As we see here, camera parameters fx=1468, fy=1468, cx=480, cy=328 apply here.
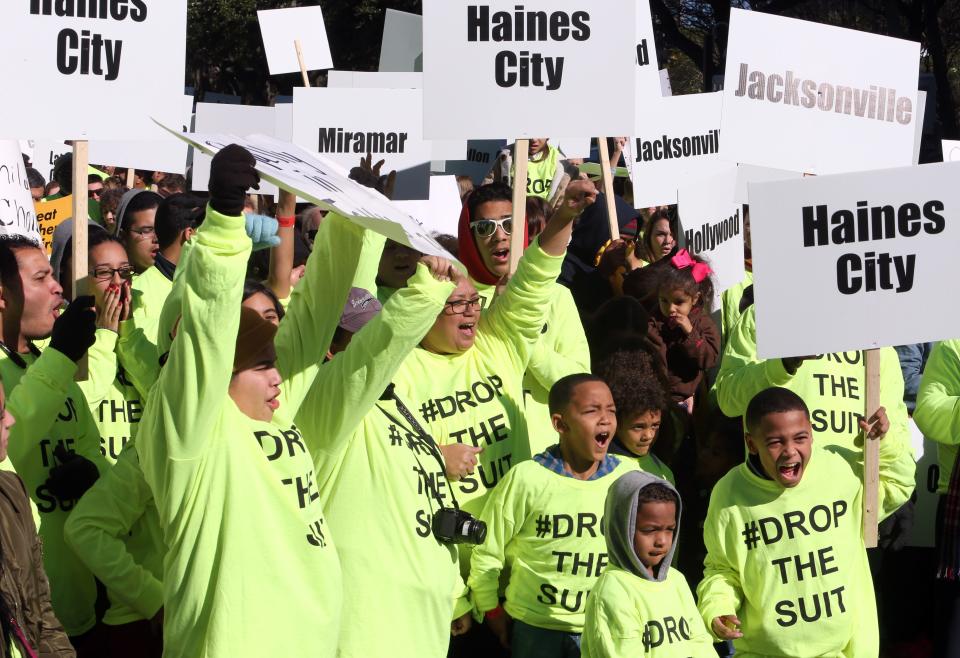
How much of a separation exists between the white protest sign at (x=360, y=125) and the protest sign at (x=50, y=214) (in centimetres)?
140

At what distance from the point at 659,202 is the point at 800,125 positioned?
126cm

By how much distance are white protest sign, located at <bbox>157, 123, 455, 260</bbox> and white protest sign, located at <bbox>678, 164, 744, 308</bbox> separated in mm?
3614

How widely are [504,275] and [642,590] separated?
5.50 ft

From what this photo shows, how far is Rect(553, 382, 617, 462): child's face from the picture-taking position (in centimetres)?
521

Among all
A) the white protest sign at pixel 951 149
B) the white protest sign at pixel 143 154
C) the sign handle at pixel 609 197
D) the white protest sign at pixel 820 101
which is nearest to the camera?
the white protest sign at pixel 820 101

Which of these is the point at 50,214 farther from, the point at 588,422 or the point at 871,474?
the point at 871,474

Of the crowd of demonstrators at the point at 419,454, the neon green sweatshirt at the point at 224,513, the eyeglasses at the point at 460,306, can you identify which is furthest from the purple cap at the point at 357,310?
the neon green sweatshirt at the point at 224,513

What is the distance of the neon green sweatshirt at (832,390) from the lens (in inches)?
228

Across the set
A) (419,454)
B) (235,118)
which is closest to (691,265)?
(419,454)

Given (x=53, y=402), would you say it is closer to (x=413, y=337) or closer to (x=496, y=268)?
(x=413, y=337)

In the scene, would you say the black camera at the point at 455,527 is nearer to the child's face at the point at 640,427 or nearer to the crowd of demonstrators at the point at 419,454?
the crowd of demonstrators at the point at 419,454

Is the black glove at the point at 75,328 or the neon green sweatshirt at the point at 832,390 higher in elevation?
the black glove at the point at 75,328

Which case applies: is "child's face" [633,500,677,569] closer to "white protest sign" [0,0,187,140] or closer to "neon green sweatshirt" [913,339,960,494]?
"neon green sweatshirt" [913,339,960,494]

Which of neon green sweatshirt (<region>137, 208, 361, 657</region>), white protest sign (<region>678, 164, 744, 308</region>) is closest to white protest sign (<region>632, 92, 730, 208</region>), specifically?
white protest sign (<region>678, 164, 744, 308</region>)
